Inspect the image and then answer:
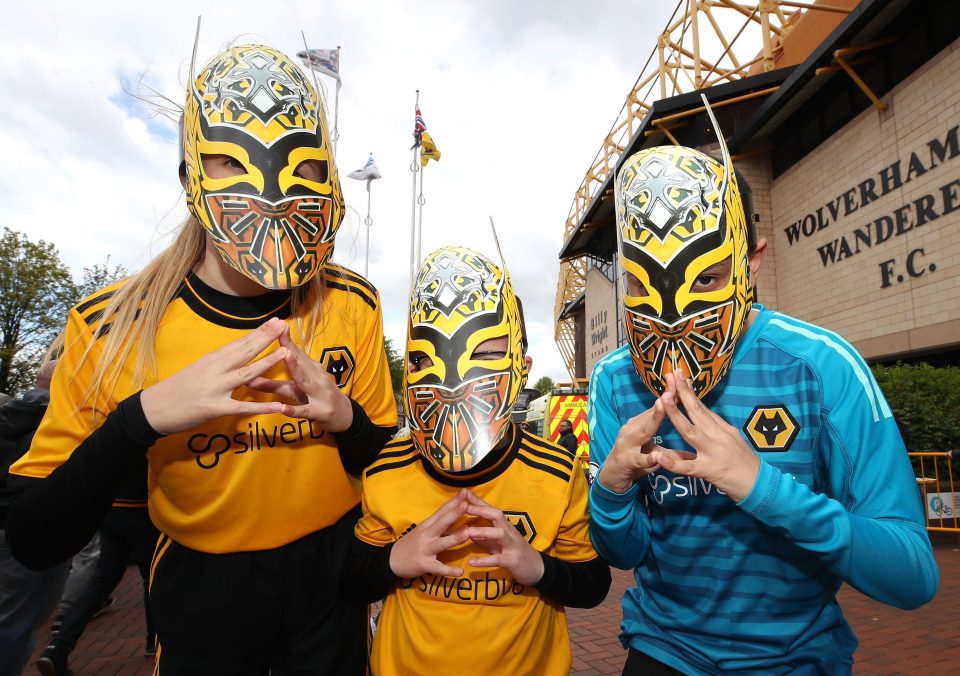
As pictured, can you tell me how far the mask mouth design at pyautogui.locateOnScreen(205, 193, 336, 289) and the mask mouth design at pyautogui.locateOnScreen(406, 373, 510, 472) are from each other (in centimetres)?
59

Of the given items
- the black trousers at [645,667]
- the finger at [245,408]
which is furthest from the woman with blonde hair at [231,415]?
the black trousers at [645,667]

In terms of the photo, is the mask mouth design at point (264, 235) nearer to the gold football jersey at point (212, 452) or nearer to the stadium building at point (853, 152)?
the gold football jersey at point (212, 452)

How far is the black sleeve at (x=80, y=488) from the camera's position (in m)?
1.59

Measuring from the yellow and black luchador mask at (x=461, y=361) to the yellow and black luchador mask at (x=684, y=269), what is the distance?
466 mm

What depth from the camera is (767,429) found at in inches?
69.8

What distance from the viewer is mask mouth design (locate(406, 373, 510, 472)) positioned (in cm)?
185

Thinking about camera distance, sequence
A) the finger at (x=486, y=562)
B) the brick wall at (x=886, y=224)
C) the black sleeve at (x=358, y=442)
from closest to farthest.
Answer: the finger at (x=486, y=562)
the black sleeve at (x=358, y=442)
the brick wall at (x=886, y=224)

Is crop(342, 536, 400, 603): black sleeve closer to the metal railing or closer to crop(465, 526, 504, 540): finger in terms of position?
crop(465, 526, 504, 540): finger

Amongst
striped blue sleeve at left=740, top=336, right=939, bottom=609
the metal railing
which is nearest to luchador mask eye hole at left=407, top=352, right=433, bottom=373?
striped blue sleeve at left=740, top=336, right=939, bottom=609

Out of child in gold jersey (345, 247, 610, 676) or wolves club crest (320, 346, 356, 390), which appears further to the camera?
wolves club crest (320, 346, 356, 390)

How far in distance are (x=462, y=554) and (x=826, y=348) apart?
139cm

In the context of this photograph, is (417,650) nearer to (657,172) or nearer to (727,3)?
(657,172)

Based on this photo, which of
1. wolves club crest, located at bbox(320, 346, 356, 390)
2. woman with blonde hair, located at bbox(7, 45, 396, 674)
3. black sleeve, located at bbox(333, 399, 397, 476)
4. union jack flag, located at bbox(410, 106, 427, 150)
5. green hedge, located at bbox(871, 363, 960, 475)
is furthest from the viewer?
union jack flag, located at bbox(410, 106, 427, 150)

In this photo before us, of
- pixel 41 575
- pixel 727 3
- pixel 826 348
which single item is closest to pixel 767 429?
pixel 826 348
